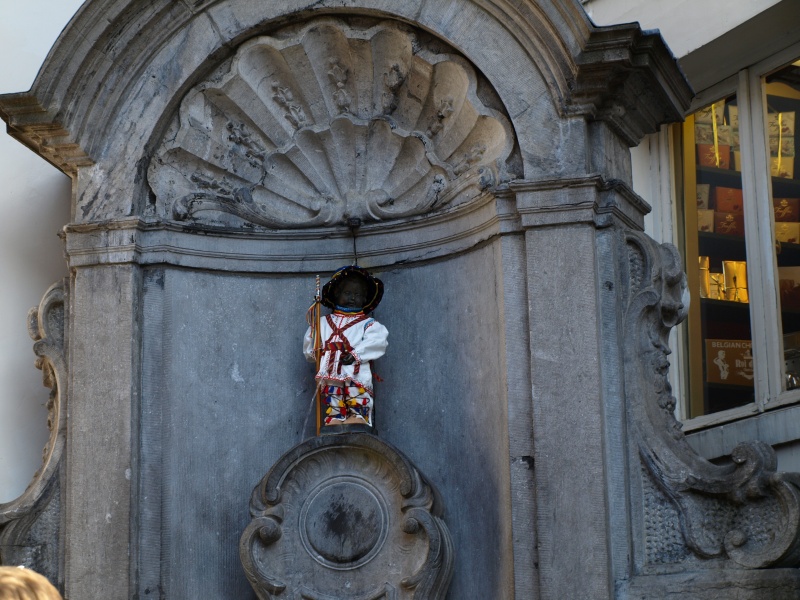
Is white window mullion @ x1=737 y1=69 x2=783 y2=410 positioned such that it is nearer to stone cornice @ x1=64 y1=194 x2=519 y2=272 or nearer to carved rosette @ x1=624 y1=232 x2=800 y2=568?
carved rosette @ x1=624 y1=232 x2=800 y2=568

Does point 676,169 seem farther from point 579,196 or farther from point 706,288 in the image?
point 579,196

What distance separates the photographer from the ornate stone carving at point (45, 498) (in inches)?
240

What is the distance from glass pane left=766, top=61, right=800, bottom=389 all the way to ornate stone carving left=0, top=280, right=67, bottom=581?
11.6ft

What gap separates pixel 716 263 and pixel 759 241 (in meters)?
0.35

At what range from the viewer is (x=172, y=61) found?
6387 millimetres

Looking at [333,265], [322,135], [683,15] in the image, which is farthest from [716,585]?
[683,15]

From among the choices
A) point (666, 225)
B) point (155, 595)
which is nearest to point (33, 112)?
point (155, 595)

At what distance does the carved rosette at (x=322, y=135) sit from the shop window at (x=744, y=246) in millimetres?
1924

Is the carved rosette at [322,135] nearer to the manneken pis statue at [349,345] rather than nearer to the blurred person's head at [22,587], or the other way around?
the manneken pis statue at [349,345]

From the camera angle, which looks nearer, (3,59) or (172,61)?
(172,61)

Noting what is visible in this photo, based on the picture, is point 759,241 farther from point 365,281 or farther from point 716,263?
point 365,281

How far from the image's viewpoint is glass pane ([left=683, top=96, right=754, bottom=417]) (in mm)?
7445

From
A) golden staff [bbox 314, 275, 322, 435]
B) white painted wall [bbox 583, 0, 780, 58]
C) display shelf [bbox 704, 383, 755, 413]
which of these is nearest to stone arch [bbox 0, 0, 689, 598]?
golden staff [bbox 314, 275, 322, 435]

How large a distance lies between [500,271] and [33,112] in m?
2.19
